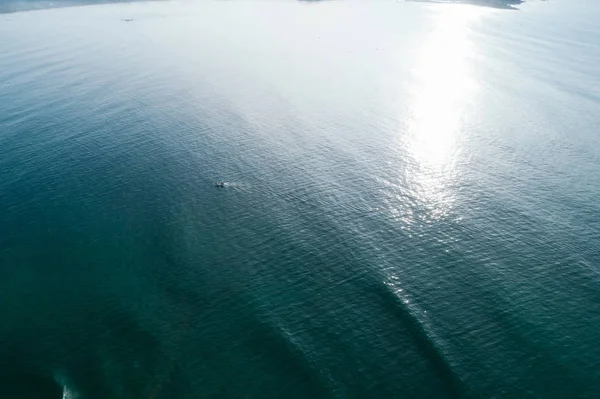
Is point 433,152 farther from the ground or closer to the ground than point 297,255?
farther from the ground

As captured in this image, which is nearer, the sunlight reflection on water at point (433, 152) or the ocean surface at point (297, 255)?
the ocean surface at point (297, 255)

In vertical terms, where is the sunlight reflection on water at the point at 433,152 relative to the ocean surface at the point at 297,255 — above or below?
above

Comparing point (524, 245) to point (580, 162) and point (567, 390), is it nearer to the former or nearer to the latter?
point (567, 390)

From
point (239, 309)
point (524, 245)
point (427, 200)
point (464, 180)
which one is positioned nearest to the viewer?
point (239, 309)

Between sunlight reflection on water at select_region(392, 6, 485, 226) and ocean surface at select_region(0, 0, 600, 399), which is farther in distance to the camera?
sunlight reflection on water at select_region(392, 6, 485, 226)

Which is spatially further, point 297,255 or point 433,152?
point 433,152

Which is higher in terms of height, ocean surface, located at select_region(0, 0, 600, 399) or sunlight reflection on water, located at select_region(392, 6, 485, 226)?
sunlight reflection on water, located at select_region(392, 6, 485, 226)

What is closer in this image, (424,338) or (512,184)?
(424,338)

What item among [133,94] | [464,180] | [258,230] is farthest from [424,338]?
[133,94]
